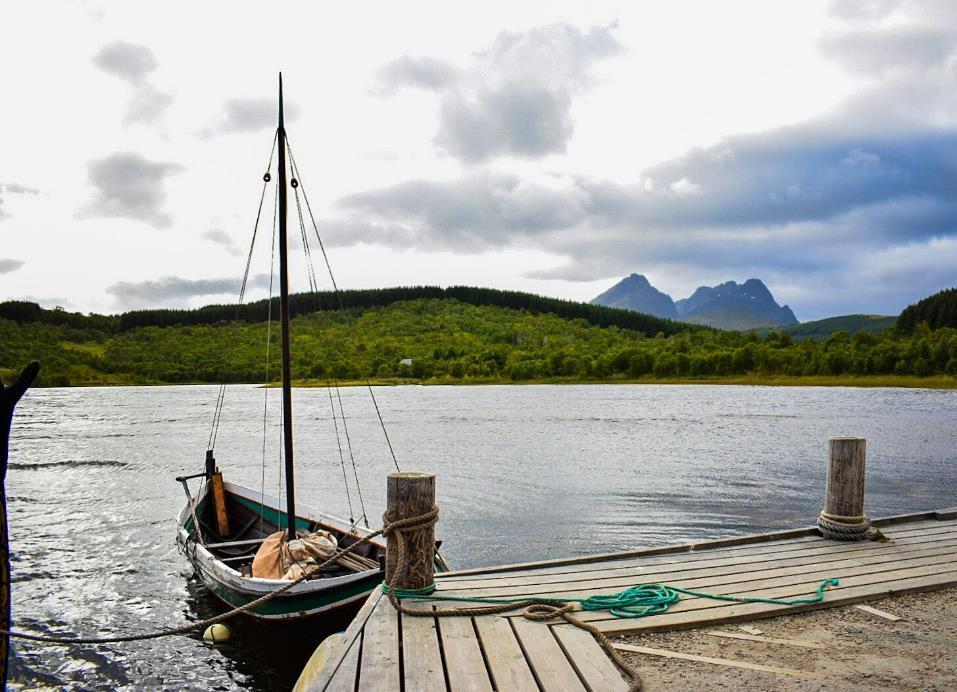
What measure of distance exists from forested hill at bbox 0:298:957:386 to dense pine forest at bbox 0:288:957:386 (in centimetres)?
28

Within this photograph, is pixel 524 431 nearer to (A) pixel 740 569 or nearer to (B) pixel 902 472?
(B) pixel 902 472

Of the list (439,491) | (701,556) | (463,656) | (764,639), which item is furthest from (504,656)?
(439,491)

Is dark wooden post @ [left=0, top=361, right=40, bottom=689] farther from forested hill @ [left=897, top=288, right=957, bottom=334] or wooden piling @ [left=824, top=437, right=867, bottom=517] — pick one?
forested hill @ [left=897, top=288, right=957, bottom=334]

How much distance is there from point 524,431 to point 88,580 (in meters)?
37.3

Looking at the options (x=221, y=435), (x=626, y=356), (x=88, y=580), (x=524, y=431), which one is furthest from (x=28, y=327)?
(x=88, y=580)

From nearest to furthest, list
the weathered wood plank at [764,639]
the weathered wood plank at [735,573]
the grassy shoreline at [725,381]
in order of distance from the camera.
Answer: the weathered wood plank at [764,639], the weathered wood plank at [735,573], the grassy shoreline at [725,381]

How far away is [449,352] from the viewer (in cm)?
14788

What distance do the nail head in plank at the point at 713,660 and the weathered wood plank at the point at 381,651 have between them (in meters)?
1.73

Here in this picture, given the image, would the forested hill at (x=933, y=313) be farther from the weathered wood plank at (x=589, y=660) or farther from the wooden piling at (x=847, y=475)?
the weathered wood plank at (x=589, y=660)

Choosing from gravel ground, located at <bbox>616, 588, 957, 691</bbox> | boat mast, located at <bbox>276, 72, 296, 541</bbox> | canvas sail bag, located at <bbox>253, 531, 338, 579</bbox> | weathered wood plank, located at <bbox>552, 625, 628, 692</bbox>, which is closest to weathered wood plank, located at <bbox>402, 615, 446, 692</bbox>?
weathered wood plank, located at <bbox>552, 625, 628, 692</bbox>

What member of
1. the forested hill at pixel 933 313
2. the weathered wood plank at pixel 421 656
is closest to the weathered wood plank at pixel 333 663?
the weathered wood plank at pixel 421 656

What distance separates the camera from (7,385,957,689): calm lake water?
42.0 feet

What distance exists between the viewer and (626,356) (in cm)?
14112

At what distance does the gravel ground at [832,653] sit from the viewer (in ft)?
15.0
